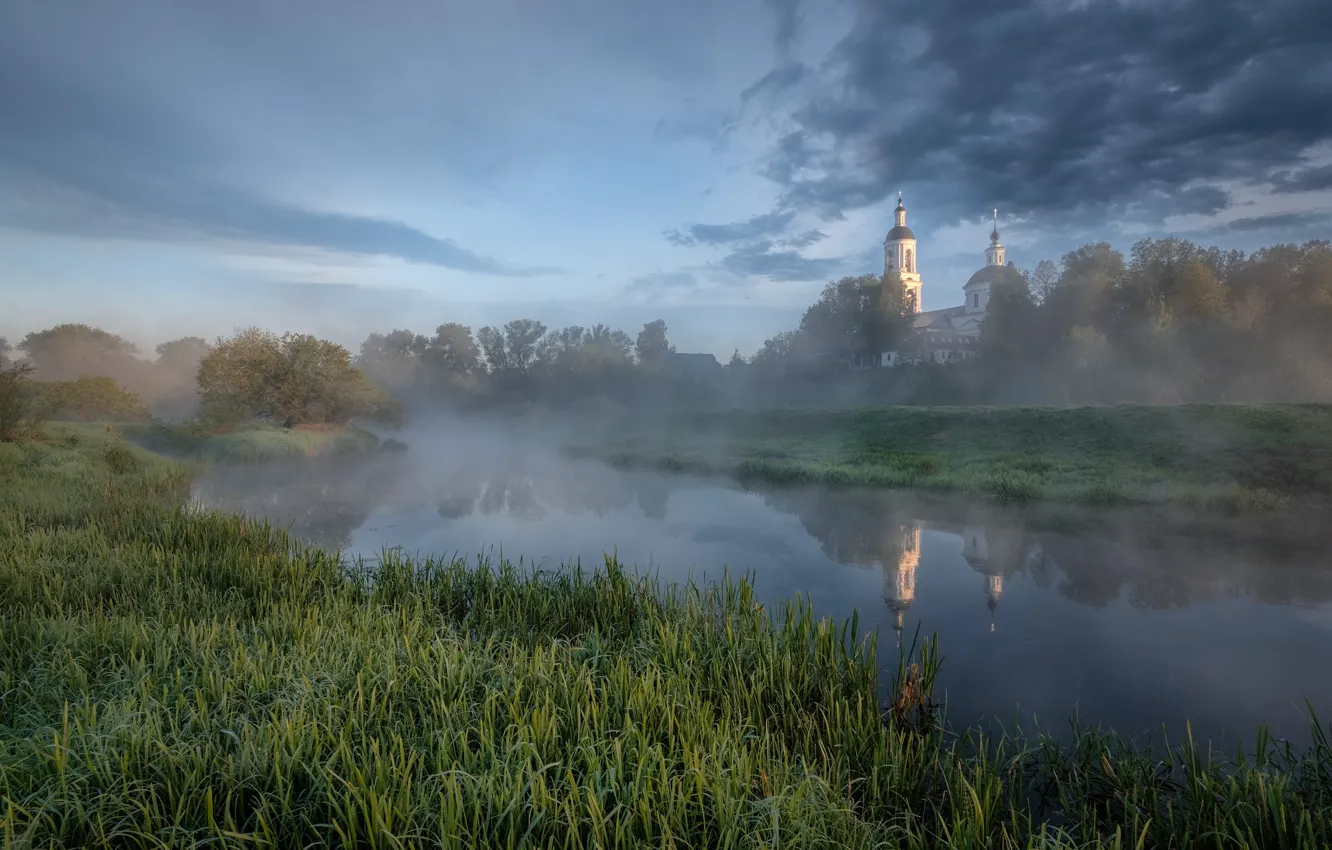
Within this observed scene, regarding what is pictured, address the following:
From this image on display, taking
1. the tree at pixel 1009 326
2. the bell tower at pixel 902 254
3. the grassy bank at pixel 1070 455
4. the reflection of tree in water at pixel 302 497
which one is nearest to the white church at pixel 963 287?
the bell tower at pixel 902 254

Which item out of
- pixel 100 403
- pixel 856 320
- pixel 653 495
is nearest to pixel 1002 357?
pixel 856 320

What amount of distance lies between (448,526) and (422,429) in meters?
60.5

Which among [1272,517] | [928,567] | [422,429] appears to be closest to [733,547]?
[928,567]

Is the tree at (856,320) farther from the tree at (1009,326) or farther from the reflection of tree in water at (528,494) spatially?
the reflection of tree in water at (528,494)

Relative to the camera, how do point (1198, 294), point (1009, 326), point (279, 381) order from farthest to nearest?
point (1009, 326), point (1198, 294), point (279, 381)

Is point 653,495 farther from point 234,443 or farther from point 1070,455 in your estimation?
point 234,443

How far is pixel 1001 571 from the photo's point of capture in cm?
1129

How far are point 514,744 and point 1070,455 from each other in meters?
25.4

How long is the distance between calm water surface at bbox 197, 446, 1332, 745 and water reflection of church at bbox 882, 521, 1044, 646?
0.19 ft

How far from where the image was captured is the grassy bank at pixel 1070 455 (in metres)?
17.2

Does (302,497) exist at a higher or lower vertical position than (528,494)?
higher

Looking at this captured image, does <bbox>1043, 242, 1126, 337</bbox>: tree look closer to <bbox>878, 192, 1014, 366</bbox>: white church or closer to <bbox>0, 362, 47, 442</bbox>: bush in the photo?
<bbox>878, 192, 1014, 366</bbox>: white church

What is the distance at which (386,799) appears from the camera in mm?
3201

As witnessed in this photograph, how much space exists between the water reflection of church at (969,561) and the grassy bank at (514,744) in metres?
3.54
